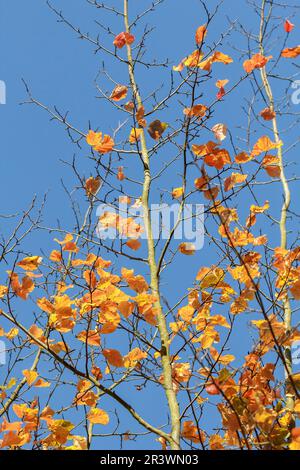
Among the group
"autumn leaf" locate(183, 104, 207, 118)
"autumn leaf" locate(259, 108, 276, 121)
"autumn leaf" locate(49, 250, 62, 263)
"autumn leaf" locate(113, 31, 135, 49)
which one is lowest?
"autumn leaf" locate(49, 250, 62, 263)

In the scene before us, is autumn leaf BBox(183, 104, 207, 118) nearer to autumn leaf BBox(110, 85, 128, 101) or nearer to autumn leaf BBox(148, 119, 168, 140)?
autumn leaf BBox(148, 119, 168, 140)

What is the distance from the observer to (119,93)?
12.4 ft

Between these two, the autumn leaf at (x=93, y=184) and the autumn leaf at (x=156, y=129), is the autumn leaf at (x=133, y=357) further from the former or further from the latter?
the autumn leaf at (x=156, y=129)

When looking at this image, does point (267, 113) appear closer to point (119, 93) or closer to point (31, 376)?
point (119, 93)

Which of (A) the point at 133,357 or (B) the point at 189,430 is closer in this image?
(B) the point at 189,430

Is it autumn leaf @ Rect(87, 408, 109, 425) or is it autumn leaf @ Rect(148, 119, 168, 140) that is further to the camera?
autumn leaf @ Rect(148, 119, 168, 140)

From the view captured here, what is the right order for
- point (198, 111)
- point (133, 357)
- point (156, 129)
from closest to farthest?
point (133, 357)
point (198, 111)
point (156, 129)

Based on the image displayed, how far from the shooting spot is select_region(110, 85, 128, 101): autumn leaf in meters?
3.78

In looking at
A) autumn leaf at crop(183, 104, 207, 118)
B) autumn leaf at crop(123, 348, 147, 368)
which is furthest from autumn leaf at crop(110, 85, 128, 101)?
autumn leaf at crop(123, 348, 147, 368)

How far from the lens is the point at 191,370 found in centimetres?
302

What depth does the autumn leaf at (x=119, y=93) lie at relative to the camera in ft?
12.4

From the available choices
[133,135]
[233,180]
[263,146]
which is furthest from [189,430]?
[133,135]
